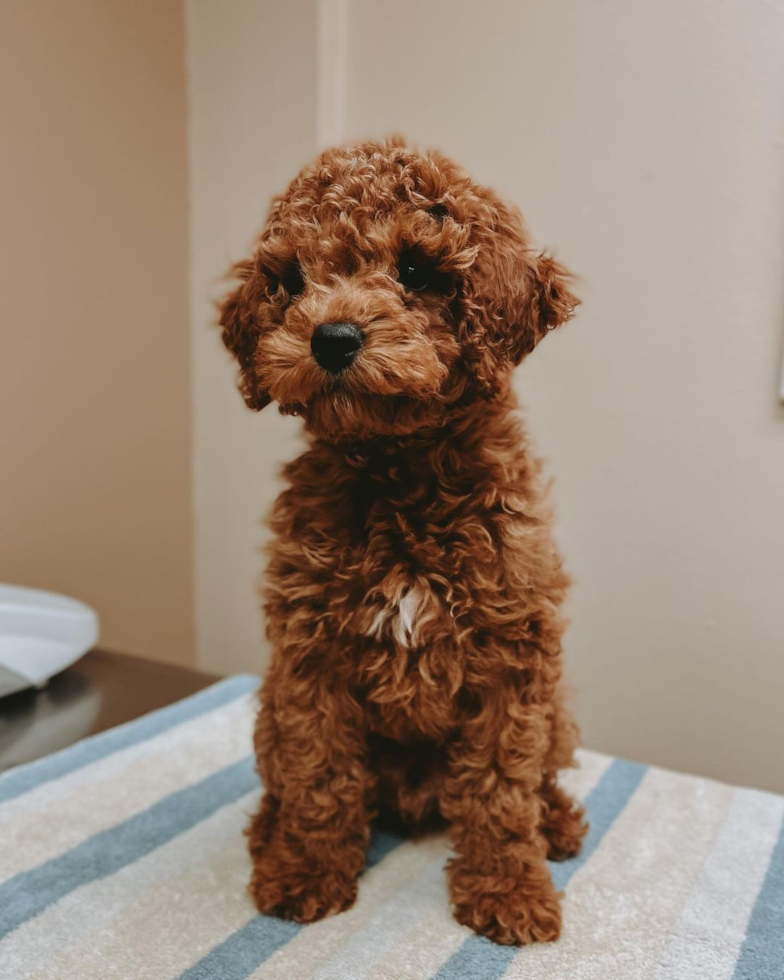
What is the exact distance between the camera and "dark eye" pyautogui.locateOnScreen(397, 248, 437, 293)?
3.17 ft

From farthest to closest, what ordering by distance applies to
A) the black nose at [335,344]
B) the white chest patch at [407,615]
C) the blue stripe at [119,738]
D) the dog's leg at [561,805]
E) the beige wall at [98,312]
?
the beige wall at [98,312] < the blue stripe at [119,738] < the dog's leg at [561,805] < the white chest patch at [407,615] < the black nose at [335,344]

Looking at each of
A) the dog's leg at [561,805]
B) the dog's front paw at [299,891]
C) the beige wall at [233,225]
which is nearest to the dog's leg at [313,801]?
the dog's front paw at [299,891]

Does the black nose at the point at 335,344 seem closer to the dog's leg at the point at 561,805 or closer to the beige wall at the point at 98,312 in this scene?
the dog's leg at the point at 561,805

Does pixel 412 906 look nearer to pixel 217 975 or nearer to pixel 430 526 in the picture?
pixel 217 975

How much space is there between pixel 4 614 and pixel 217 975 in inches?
33.0

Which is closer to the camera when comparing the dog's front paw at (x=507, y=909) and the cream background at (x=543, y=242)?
the dog's front paw at (x=507, y=909)

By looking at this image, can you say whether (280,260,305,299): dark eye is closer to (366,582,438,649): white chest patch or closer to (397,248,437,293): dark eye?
(397,248,437,293): dark eye

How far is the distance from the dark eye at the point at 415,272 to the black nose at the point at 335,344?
0.12 metres

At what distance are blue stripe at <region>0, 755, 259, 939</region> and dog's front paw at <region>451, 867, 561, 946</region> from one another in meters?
0.45

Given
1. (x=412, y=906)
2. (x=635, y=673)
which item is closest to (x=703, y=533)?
(x=635, y=673)

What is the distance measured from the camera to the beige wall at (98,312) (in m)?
1.69

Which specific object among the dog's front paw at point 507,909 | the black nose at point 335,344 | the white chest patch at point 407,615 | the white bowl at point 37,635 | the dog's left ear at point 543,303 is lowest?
the dog's front paw at point 507,909

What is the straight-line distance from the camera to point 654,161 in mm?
1545

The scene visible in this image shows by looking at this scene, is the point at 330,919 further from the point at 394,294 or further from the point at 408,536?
the point at 394,294
